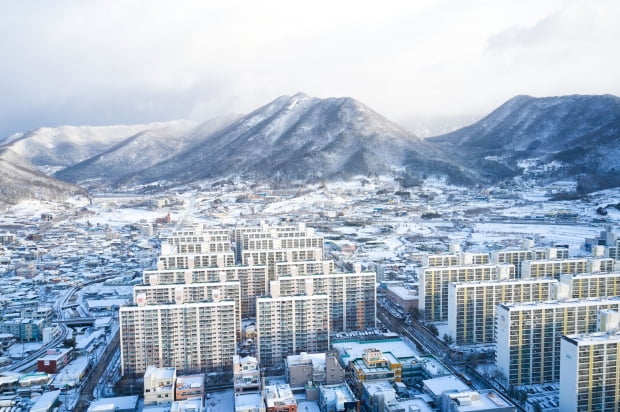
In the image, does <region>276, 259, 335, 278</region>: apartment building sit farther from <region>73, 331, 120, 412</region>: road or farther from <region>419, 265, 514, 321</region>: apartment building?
<region>73, 331, 120, 412</region>: road

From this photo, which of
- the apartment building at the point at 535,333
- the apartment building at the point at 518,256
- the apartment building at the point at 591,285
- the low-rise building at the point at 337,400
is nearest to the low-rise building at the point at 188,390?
the low-rise building at the point at 337,400

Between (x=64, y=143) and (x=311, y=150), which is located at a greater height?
(x=64, y=143)

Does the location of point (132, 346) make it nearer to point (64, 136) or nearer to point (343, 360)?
point (343, 360)

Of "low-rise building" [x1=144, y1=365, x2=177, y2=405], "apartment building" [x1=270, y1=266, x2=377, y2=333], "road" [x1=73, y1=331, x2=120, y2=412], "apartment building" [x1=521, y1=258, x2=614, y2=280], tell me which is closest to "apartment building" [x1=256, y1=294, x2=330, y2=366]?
"apartment building" [x1=270, y1=266, x2=377, y2=333]

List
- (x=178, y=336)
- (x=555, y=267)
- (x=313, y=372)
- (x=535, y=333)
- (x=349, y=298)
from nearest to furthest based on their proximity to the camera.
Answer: (x=313, y=372) → (x=535, y=333) → (x=178, y=336) → (x=349, y=298) → (x=555, y=267)

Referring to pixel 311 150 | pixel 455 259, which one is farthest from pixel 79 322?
pixel 311 150

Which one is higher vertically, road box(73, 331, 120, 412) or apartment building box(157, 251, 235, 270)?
apartment building box(157, 251, 235, 270)

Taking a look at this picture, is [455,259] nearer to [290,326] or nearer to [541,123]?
[290,326]

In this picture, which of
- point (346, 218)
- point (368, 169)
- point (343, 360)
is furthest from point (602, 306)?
point (368, 169)
